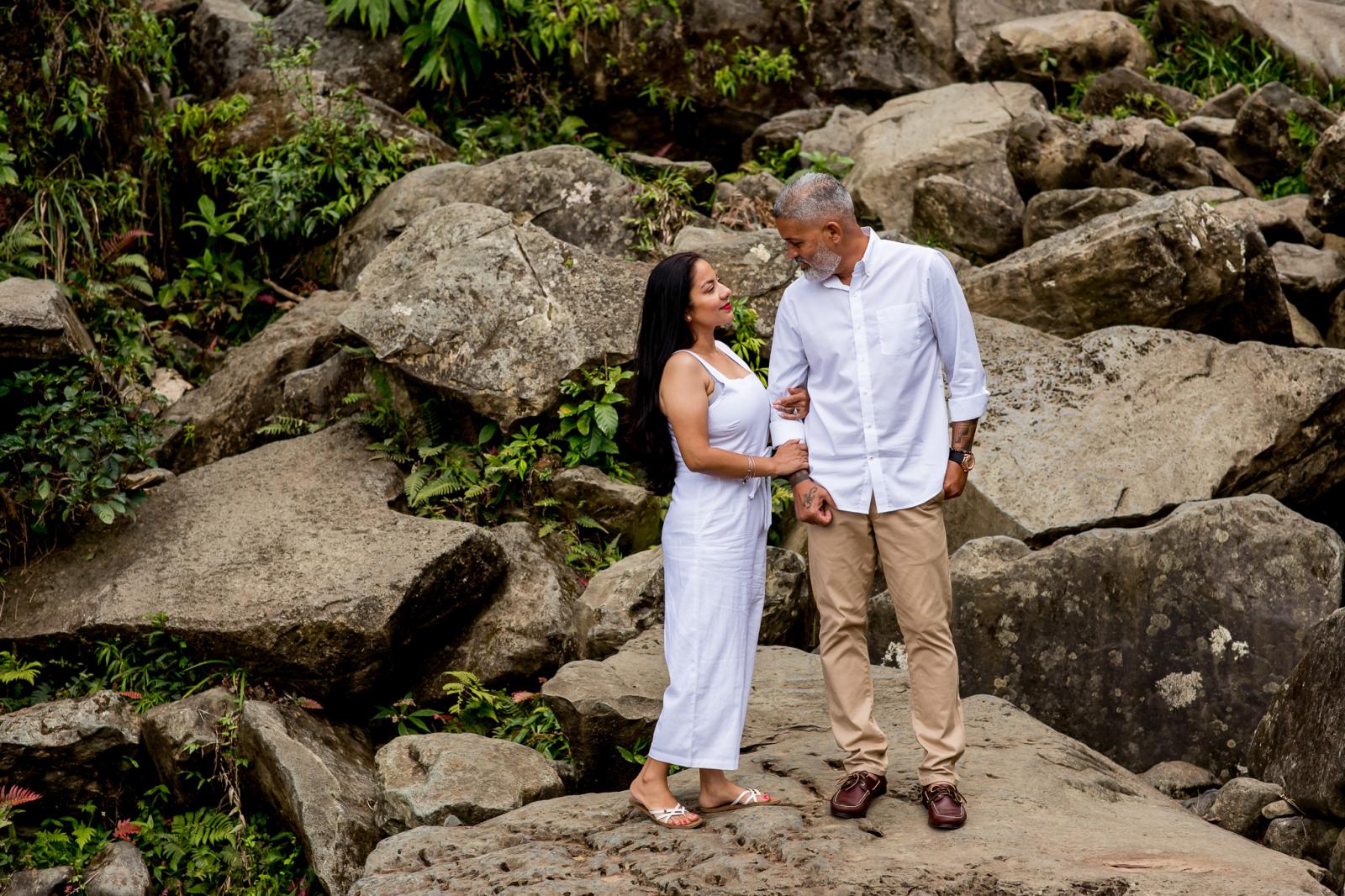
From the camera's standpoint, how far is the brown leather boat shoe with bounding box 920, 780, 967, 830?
4.62 meters

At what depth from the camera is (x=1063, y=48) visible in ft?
42.1

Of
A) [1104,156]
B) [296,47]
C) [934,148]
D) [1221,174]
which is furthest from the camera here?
[296,47]

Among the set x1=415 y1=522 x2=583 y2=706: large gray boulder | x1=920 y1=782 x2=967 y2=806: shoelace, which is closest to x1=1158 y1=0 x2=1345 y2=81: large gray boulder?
x1=415 y1=522 x2=583 y2=706: large gray boulder

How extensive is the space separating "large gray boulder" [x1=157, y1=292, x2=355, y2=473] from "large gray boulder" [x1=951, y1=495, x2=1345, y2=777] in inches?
204

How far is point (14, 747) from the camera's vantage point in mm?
6805

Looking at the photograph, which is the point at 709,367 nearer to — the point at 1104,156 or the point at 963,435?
the point at 963,435

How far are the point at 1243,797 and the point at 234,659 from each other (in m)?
5.15

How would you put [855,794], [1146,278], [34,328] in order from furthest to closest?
[1146,278]
[34,328]
[855,794]

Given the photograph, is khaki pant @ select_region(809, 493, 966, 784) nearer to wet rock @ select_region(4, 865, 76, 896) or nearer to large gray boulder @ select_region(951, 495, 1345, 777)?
large gray boulder @ select_region(951, 495, 1345, 777)

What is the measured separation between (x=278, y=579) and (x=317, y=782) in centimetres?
141

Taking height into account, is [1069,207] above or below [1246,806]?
above

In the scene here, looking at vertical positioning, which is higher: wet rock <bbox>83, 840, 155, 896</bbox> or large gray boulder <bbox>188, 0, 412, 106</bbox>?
large gray boulder <bbox>188, 0, 412, 106</bbox>

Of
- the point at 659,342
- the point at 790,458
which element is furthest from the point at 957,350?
the point at 659,342

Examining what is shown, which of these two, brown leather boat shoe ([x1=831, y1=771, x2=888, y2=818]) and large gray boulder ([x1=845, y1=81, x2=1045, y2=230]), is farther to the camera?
large gray boulder ([x1=845, y1=81, x2=1045, y2=230])
